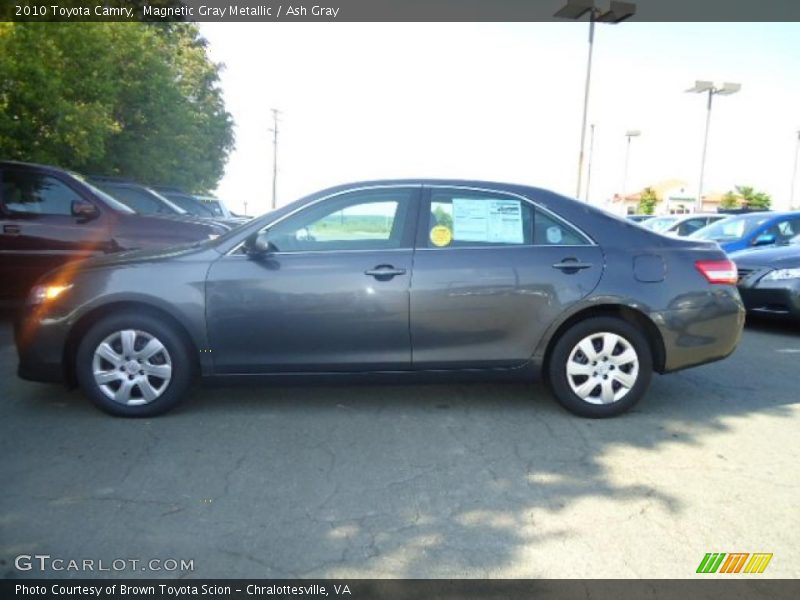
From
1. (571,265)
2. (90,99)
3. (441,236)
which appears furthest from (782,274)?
(90,99)

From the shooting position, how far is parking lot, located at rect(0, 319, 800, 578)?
269cm

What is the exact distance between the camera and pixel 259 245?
4.11 meters

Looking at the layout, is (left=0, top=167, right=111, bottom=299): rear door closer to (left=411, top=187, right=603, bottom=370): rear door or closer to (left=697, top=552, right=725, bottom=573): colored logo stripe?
(left=411, top=187, right=603, bottom=370): rear door

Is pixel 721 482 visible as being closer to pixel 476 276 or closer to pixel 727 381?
pixel 476 276

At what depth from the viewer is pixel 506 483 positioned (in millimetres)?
3338

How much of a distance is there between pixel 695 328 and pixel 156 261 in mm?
3741

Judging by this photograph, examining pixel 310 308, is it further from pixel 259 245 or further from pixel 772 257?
pixel 772 257

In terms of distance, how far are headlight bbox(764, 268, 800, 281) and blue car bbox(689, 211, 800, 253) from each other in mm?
1751

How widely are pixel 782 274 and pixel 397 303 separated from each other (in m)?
5.49

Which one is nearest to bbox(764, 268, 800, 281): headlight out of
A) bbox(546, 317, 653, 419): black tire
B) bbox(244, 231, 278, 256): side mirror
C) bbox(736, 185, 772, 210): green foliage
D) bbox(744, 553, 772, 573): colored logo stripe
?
bbox(546, 317, 653, 419): black tire

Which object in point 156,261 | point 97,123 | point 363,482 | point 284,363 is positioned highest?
point 97,123

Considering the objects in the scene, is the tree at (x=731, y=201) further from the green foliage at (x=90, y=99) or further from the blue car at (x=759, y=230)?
the blue car at (x=759, y=230)

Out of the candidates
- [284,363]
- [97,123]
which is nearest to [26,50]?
[97,123]

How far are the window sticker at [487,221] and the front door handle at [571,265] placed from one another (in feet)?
1.02
